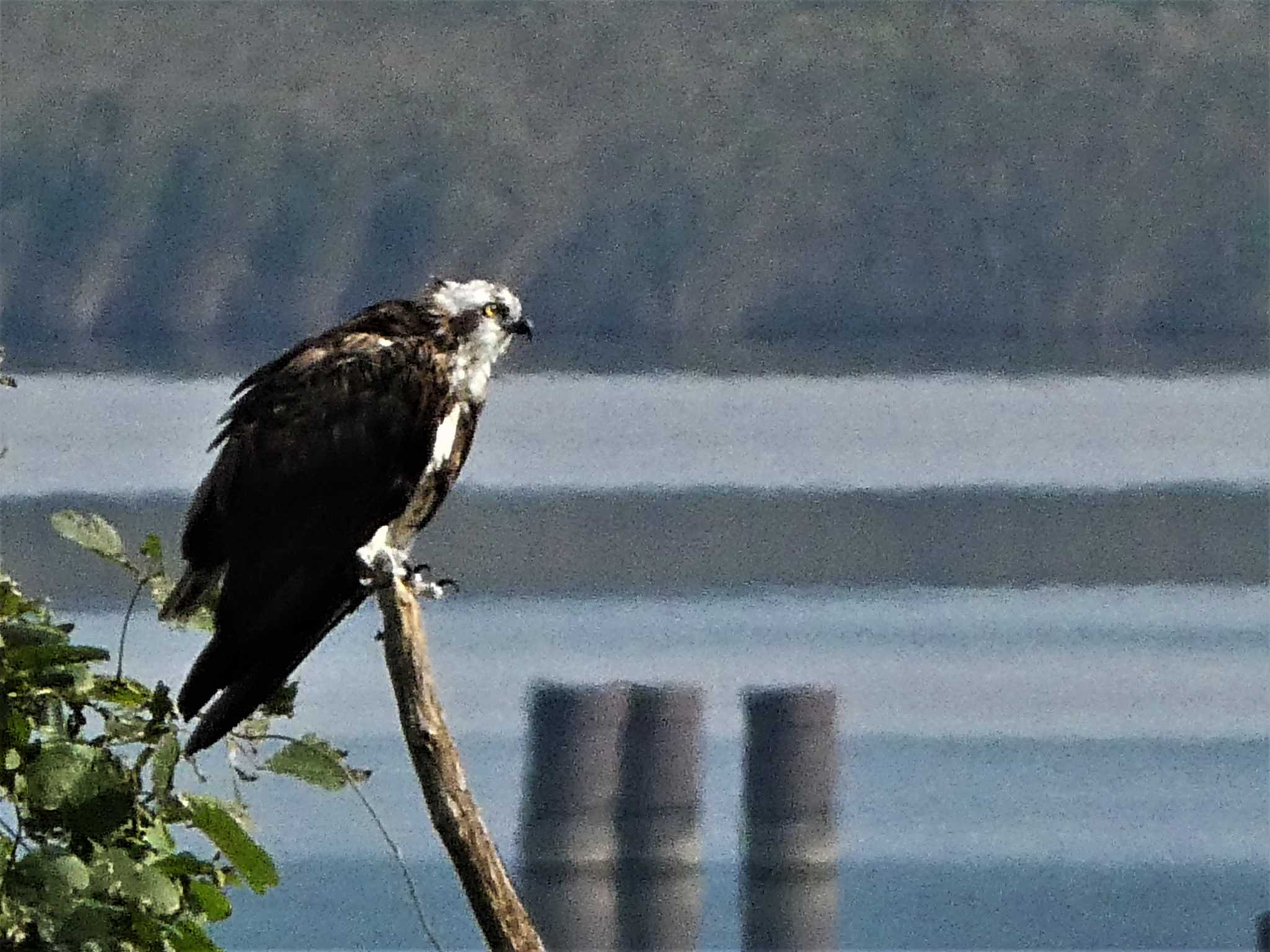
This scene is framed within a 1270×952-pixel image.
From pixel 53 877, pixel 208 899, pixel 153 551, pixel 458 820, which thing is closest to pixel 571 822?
pixel 458 820

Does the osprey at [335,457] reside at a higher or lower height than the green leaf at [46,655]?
higher

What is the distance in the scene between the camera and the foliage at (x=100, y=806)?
3562 millimetres

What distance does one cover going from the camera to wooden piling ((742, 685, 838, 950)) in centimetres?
1769

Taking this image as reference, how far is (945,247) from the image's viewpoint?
63094 mm

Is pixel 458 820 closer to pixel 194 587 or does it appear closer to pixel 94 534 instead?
pixel 94 534

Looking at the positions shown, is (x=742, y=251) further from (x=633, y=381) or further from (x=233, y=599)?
(x=233, y=599)

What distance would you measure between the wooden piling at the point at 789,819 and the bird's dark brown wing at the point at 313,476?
11.9 m

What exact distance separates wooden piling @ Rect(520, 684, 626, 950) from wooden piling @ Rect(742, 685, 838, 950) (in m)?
0.90

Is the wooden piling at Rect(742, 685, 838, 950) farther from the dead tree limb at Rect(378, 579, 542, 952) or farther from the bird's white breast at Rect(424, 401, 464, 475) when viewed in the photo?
the dead tree limb at Rect(378, 579, 542, 952)

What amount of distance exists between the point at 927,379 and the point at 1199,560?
14072mm

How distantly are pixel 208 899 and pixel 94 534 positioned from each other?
554 mm

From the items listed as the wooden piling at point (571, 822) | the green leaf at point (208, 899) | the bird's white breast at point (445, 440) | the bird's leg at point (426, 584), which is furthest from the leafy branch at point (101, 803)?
the wooden piling at point (571, 822)

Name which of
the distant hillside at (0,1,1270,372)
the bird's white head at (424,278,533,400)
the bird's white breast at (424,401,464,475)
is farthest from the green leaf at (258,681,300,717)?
the distant hillside at (0,1,1270,372)

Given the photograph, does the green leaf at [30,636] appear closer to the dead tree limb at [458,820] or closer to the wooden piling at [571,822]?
the dead tree limb at [458,820]
